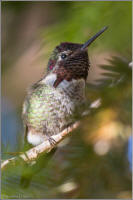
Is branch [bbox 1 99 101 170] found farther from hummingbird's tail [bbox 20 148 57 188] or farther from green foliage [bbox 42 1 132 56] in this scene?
green foliage [bbox 42 1 132 56]

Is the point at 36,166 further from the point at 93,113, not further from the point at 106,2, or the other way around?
the point at 106,2

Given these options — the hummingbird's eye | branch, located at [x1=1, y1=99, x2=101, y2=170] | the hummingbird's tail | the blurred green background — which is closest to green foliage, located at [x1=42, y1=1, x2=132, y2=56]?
the blurred green background

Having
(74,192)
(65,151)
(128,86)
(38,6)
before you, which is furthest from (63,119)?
(38,6)

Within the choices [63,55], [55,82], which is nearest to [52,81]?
[55,82]

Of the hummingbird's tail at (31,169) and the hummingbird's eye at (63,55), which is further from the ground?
the hummingbird's eye at (63,55)

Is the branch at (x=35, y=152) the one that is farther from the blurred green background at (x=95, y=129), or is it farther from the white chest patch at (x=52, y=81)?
the white chest patch at (x=52, y=81)

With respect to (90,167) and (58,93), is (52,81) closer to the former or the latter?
(58,93)

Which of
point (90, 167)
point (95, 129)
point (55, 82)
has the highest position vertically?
point (55, 82)

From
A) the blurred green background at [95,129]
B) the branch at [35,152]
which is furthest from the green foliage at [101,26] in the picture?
the branch at [35,152]
